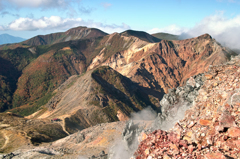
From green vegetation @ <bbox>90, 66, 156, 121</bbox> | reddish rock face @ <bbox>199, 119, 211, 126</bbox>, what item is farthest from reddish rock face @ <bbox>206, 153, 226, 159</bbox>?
green vegetation @ <bbox>90, 66, 156, 121</bbox>

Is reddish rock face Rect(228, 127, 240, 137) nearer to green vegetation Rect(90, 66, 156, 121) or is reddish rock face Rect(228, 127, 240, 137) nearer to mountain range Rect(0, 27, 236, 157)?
mountain range Rect(0, 27, 236, 157)

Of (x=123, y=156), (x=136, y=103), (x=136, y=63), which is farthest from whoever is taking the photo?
(x=136, y=63)

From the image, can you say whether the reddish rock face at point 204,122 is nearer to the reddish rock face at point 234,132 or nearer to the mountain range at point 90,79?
the reddish rock face at point 234,132

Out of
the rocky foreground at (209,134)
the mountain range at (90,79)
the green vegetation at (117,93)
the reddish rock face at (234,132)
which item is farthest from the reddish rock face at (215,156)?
the green vegetation at (117,93)

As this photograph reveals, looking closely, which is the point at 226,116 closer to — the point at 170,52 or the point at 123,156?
the point at 123,156

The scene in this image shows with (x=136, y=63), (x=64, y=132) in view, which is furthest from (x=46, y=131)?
(x=136, y=63)

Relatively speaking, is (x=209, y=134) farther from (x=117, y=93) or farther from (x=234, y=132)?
(x=117, y=93)

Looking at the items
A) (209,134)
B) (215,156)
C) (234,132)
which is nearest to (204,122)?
(209,134)

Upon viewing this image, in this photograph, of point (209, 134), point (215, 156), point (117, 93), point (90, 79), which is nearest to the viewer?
point (215, 156)
